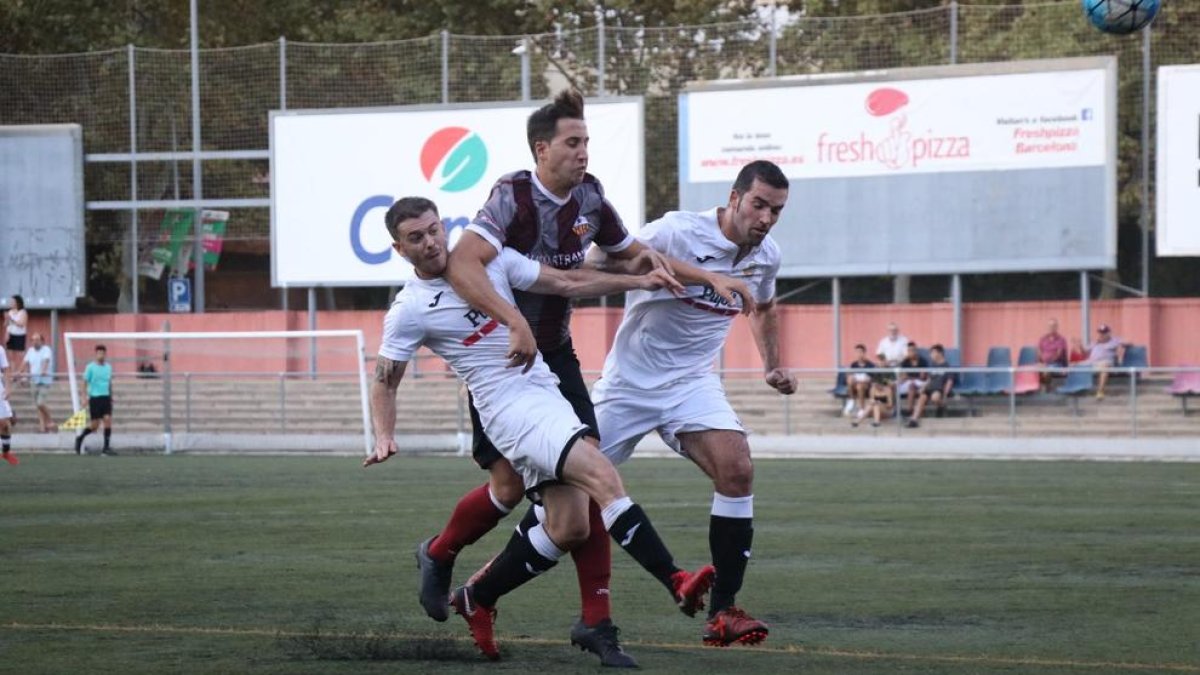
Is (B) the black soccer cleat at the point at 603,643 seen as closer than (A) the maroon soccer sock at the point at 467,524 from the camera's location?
Yes

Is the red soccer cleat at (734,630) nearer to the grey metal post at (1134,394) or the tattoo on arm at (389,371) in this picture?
the tattoo on arm at (389,371)

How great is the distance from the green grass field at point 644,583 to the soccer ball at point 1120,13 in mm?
4575

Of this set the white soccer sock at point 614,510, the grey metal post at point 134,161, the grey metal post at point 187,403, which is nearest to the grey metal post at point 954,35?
the grey metal post at point 187,403

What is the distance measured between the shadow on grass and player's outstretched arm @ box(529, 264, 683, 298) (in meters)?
1.54

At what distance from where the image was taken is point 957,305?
32875 mm

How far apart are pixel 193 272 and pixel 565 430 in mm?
31426

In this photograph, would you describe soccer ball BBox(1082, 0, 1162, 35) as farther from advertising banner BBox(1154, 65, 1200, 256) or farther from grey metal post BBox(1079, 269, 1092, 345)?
grey metal post BBox(1079, 269, 1092, 345)

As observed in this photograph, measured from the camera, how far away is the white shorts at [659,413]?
8.83 m

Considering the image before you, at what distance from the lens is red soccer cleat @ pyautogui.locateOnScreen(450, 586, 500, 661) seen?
26.0 ft

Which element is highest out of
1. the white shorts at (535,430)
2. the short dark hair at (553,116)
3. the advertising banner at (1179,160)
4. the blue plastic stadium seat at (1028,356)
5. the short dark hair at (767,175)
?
the advertising banner at (1179,160)

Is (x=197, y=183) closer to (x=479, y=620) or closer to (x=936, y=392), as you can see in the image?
(x=936, y=392)

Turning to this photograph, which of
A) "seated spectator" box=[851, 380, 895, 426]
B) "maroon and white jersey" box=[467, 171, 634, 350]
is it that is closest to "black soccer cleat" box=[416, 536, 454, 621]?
"maroon and white jersey" box=[467, 171, 634, 350]

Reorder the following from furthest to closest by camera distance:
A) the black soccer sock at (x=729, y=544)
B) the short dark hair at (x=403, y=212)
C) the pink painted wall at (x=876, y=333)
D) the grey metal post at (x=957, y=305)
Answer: the grey metal post at (x=957, y=305) → the pink painted wall at (x=876, y=333) → the black soccer sock at (x=729, y=544) → the short dark hair at (x=403, y=212)

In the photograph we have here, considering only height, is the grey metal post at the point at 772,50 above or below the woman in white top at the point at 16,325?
above
